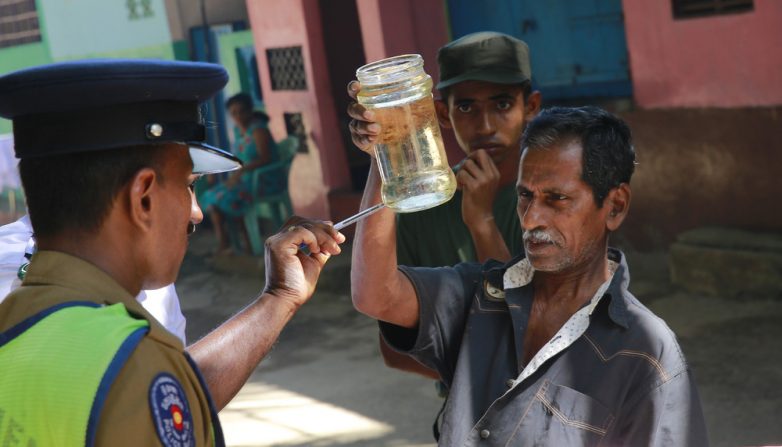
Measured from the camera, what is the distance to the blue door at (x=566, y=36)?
8.09m

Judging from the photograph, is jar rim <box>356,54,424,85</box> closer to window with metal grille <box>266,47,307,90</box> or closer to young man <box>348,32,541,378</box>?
young man <box>348,32,541,378</box>

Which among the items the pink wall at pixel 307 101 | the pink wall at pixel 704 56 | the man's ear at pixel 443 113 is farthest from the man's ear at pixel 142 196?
the pink wall at pixel 307 101

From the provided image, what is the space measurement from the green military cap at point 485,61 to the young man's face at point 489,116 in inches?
1.4

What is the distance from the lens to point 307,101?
9.98m

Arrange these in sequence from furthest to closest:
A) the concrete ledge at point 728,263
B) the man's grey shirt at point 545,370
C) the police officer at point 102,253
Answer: the concrete ledge at point 728,263 < the man's grey shirt at point 545,370 < the police officer at point 102,253

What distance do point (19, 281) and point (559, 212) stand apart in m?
→ 1.41

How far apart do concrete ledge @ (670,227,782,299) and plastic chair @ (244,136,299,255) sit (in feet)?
13.7

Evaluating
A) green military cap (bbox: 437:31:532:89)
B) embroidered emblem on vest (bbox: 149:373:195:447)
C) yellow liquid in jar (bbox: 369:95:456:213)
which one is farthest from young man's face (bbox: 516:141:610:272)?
embroidered emblem on vest (bbox: 149:373:195:447)

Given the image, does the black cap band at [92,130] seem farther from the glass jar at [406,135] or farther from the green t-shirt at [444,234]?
→ the green t-shirt at [444,234]

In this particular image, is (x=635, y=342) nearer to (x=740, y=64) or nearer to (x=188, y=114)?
(x=188, y=114)

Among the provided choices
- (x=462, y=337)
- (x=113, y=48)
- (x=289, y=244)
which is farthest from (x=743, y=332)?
(x=113, y=48)

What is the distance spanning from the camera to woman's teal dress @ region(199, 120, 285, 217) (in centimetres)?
1023

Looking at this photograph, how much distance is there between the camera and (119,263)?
1.92 metres

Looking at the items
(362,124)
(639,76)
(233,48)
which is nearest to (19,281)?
(362,124)
